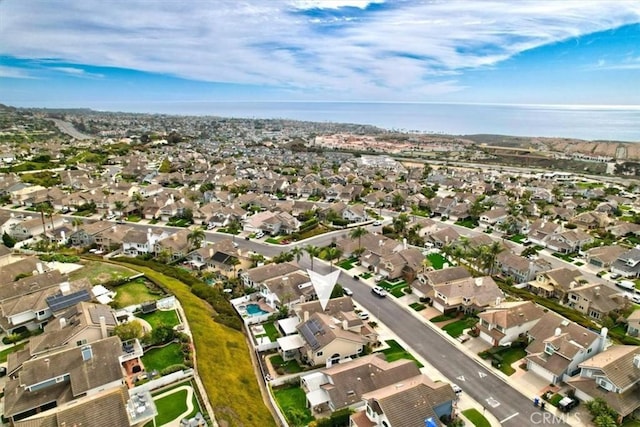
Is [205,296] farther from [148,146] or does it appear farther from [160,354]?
[148,146]

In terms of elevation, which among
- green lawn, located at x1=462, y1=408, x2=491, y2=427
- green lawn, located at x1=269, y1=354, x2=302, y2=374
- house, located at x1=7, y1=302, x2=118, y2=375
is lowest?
green lawn, located at x1=269, y1=354, x2=302, y2=374

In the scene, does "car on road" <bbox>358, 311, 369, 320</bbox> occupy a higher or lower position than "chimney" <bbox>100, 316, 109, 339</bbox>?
lower

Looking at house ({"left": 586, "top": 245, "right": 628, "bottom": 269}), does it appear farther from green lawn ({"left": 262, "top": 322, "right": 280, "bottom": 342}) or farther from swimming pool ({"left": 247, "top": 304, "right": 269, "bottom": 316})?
swimming pool ({"left": 247, "top": 304, "right": 269, "bottom": 316})

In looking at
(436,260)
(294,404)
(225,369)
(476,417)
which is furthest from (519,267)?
(225,369)

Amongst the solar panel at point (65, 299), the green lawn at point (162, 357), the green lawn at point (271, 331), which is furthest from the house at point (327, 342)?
the solar panel at point (65, 299)

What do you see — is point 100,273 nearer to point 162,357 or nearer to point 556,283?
point 162,357

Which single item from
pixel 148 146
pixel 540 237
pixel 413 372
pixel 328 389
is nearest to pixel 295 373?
pixel 328 389

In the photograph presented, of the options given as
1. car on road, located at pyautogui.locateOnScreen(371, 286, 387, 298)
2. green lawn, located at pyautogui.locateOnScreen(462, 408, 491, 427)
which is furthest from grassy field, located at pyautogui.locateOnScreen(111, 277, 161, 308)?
green lawn, located at pyautogui.locateOnScreen(462, 408, 491, 427)
